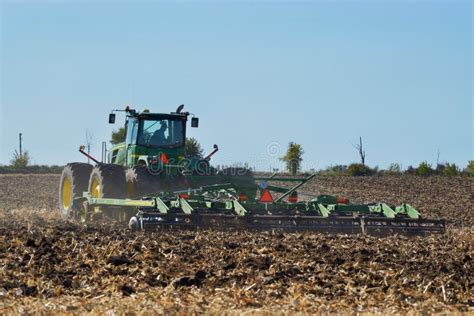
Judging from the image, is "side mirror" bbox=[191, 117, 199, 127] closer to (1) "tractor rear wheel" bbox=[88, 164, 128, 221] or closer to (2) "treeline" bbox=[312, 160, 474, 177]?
(1) "tractor rear wheel" bbox=[88, 164, 128, 221]

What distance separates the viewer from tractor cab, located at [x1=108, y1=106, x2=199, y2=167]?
63.9ft

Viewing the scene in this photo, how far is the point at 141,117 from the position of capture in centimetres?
1942

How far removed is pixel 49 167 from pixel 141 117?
101ft

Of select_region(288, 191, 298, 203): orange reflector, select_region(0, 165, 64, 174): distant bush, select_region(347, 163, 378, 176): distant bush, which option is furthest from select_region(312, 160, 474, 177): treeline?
select_region(288, 191, 298, 203): orange reflector

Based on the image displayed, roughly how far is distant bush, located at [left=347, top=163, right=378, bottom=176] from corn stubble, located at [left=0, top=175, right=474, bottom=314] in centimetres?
2718

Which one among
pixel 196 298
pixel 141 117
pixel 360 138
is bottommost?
pixel 196 298

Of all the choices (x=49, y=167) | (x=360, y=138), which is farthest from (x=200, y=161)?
(x=360, y=138)

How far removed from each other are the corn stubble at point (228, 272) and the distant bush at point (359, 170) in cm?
2718

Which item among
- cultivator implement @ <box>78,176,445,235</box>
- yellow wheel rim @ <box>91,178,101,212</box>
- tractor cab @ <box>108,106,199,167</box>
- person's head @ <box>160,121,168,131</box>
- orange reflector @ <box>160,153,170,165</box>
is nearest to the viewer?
cultivator implement @ <box>78,176,445,235</box>

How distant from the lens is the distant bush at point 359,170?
140 ft

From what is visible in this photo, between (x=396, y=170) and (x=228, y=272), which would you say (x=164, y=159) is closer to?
(x=228, y=272)

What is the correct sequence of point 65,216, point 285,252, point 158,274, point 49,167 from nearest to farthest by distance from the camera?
1. point 158,274
2. point 285,252
3. point 65,216
4. point 49,167

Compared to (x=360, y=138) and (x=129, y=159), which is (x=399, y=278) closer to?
(x=129, y=159)

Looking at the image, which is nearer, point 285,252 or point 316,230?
point 285,252
